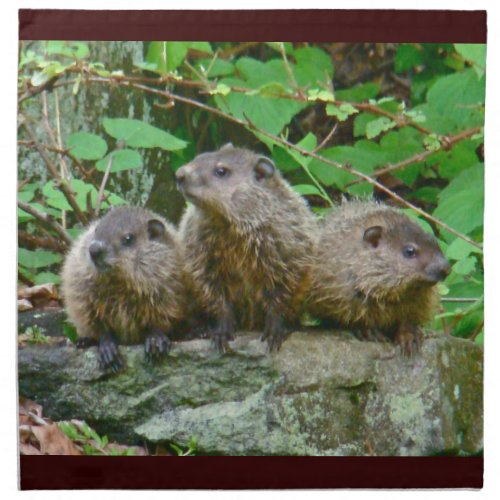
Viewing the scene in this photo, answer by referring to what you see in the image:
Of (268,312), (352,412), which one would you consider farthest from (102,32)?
(352,412)

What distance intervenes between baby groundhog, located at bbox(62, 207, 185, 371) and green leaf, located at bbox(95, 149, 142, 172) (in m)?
0.19

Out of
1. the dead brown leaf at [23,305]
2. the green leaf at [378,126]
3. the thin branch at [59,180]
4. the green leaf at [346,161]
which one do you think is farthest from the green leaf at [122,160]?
the green leaf at [378,126]

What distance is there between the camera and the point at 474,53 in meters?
4.47

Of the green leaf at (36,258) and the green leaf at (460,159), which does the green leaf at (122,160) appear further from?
the green leaf at (460,159)

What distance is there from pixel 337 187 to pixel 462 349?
0.86 m

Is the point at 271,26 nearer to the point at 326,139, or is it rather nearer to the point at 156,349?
the point at 326,139

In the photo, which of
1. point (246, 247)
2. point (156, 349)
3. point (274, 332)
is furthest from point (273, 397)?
point (246, 247)

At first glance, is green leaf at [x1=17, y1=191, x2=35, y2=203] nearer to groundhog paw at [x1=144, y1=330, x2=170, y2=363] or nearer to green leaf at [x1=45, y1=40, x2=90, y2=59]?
green leaf at [x1=45, y1=40, x2=90, y2=59]

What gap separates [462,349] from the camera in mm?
4445

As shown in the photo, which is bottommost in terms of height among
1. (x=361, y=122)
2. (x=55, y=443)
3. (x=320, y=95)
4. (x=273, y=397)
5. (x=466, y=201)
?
(x=55, y=443)

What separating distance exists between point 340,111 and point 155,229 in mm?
935

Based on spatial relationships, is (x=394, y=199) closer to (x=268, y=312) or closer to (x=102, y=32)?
(x=268, y=312)

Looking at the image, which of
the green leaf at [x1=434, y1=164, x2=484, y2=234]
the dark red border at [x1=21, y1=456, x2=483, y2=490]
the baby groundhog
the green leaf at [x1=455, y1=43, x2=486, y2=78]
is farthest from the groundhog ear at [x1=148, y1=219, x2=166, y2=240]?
the green leaf at [x1=455, y1=43, x2=486, y2=78]

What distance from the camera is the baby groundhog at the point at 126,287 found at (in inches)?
171
